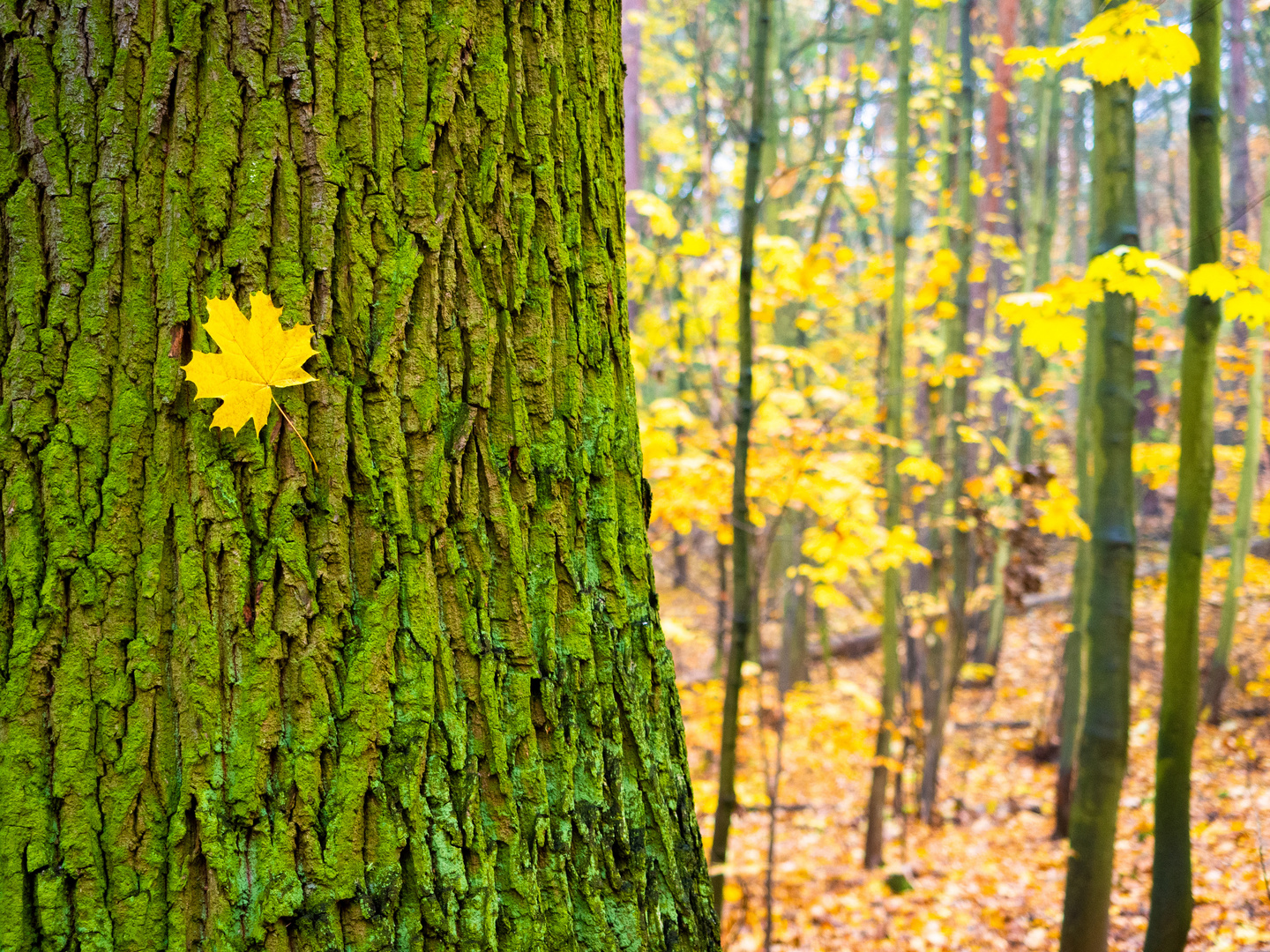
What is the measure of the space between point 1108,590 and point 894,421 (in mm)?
2345

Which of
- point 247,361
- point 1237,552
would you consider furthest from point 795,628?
point 247,361

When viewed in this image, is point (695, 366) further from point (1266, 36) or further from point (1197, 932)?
point (1266, 36)

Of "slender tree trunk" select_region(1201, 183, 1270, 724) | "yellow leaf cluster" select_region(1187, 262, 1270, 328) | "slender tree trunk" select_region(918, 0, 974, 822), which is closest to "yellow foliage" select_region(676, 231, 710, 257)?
"yellow leaf cluster" select_region(1187, 262, 1270, 328)

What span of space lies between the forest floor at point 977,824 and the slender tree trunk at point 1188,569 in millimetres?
273

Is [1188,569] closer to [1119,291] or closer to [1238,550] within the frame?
[1119,291]

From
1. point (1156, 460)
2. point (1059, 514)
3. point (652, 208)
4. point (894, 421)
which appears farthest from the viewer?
A: point (1156, 460)

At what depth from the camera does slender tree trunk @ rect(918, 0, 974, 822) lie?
5957 millimetres

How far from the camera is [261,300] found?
2.95ft

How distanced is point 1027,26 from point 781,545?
293 inches

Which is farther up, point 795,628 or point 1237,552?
point 1237,552

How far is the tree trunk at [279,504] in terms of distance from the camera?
89cm

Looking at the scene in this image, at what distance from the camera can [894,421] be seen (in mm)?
5617

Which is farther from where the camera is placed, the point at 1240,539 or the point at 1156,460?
the point at 1240,539

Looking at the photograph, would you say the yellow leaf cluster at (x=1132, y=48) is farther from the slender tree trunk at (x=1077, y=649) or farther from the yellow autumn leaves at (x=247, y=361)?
the slender tree trunk at (x=1077, y=649)
